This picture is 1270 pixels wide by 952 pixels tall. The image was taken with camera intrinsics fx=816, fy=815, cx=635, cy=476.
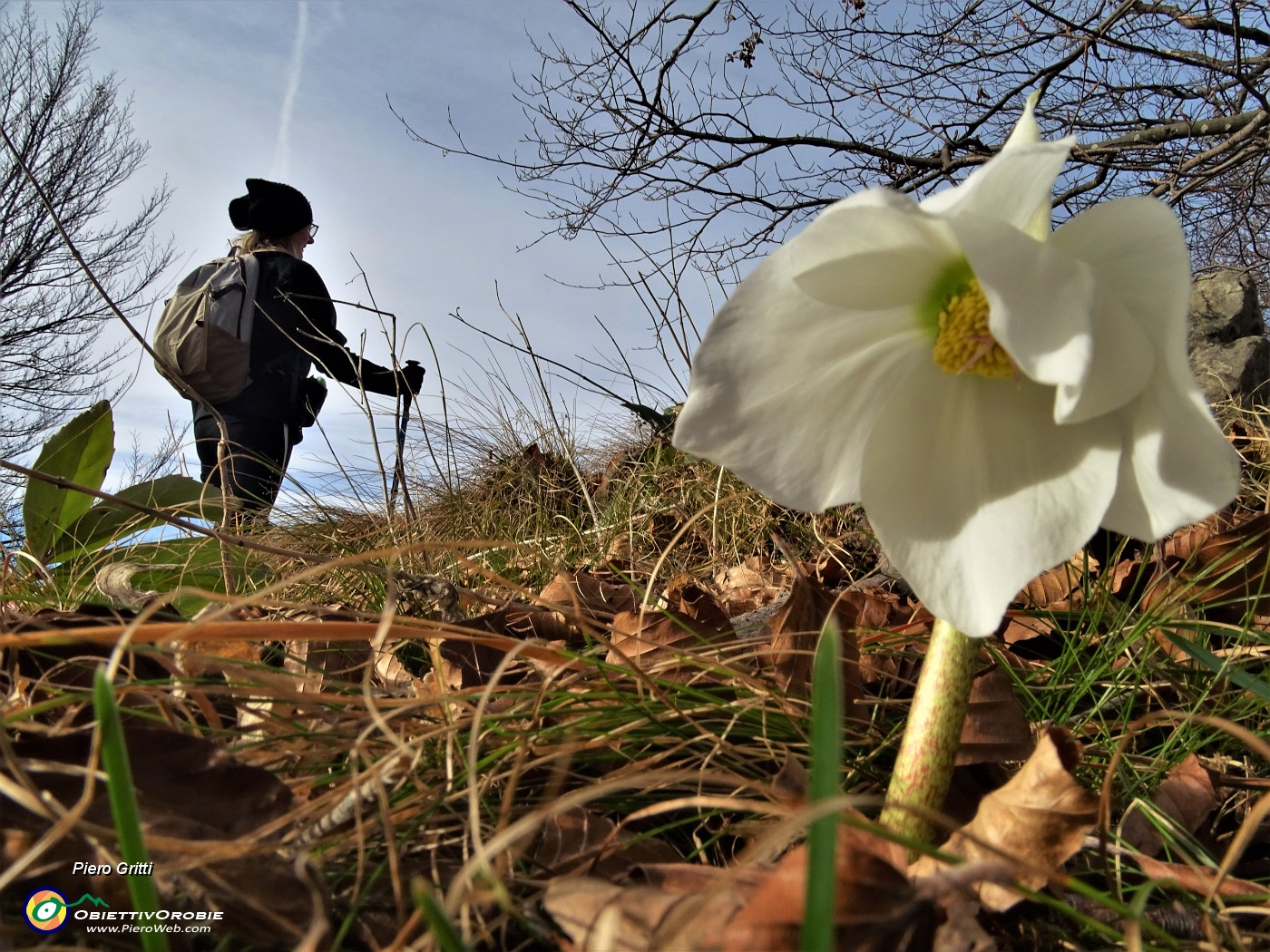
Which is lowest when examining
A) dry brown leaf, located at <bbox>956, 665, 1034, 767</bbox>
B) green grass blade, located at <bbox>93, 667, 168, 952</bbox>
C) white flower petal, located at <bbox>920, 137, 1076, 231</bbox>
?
dry brown leaf, located at <bbox>956, 665, 1034, 767</bbox>

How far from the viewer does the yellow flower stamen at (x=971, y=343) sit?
574 millimetres

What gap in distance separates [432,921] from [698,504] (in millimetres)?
2084

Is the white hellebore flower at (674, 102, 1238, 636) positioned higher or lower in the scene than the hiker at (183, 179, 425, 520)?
lower

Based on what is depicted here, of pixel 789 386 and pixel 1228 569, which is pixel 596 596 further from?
pixel 1228 569

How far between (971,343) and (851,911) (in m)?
0.39

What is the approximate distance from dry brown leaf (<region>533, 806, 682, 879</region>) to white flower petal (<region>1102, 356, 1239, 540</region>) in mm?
373

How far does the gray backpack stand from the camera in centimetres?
353

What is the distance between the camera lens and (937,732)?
0.53 m

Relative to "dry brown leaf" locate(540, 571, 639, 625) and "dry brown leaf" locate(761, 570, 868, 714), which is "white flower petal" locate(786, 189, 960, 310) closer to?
"dry brown leaf" locate(761, 570, 868, 714)

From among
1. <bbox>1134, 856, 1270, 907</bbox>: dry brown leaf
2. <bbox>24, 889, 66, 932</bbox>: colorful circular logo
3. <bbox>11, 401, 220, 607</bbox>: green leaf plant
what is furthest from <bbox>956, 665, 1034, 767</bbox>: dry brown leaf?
<bbox>11, 401, 220, 607</bbox>: green leaf plant

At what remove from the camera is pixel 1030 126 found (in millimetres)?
519

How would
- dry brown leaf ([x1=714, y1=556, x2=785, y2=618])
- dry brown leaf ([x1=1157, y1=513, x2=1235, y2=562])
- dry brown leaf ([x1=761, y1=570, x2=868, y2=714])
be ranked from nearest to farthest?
dry brown leaf ([x1=761, y1=570, x2=868, y2=714]), dry brown leaf ([x1=1157, y1=513, x2=1235, y2=562]), dry brown leaf ([x1=714, y1=556, x2=785, y2=618])

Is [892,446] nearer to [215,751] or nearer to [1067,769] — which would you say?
[1067,769]

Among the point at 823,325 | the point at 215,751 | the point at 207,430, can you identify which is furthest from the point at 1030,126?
the point at 207,430
